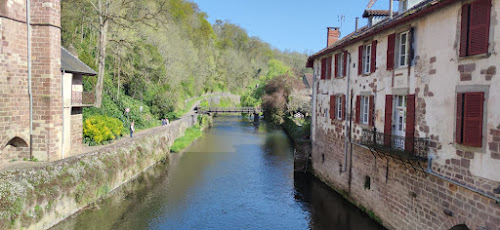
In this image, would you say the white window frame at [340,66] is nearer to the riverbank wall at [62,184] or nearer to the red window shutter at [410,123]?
the red window shutter at [410,123]

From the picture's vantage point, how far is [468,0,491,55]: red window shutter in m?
8.47

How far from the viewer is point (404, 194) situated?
469 inches

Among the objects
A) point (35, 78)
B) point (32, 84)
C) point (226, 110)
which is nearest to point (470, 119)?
point (35, 78)

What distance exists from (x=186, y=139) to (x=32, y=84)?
19.0 m

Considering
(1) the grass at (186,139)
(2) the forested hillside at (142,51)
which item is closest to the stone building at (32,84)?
(2) the forested hillside at (142,51)

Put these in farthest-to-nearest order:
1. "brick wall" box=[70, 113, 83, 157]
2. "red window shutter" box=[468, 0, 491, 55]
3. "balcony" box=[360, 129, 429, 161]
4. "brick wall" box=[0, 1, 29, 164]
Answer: "brick wall" box=[70, 113, 83, 157] → "brick wall" box=[0, 1, 29, 164] → "balcony" box=[360, 129, 429, 161] → "red window shutter" box=[468, 0, 491, 55]

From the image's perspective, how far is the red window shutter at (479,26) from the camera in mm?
8469

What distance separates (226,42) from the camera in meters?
84.4

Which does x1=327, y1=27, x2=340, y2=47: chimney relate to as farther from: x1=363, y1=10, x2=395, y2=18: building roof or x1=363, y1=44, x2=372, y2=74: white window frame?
x1=363, y1=44, x2=372, y2=74: white window frame

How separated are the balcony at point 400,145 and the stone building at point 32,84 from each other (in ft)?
40.8

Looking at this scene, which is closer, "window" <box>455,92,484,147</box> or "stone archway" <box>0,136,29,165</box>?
"window" <box>455,92,484,147</box>

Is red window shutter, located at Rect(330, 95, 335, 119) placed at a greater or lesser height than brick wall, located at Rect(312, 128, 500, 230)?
greater

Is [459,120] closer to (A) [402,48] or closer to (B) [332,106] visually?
(A) [402,48]

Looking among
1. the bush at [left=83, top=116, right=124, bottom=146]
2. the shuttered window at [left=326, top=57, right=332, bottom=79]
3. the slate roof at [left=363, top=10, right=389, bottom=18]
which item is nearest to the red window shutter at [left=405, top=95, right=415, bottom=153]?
the slate roof at [left=363, top=10, right=389, bottom=18]
